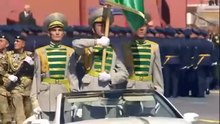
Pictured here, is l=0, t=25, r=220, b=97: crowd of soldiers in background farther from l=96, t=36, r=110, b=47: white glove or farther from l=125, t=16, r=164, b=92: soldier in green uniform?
l=96, t=36, r=110, b=47: white glove

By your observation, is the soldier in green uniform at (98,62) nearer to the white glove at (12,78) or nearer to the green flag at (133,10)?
the green flag at (133,10)

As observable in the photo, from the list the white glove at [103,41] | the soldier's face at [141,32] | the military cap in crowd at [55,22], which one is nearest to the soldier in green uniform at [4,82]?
the military cap in crowd at [55,22]

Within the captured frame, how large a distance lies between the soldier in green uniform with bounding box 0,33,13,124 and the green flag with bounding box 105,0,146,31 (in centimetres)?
263

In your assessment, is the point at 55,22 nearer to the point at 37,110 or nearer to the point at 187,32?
the point at 37,110

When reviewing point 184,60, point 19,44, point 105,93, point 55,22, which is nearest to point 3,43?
point 19,44

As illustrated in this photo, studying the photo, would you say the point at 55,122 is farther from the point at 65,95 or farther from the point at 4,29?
the point at 4,29

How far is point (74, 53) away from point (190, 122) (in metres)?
1.97

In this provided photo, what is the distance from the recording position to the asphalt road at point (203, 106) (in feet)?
53.7

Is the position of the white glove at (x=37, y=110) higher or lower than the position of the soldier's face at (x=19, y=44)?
lower

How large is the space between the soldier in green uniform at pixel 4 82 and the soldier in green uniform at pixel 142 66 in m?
3.29

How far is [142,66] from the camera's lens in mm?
9891

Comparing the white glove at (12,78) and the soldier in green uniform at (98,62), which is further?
the white glove at (12,78)

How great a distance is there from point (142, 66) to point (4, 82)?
11.7ft

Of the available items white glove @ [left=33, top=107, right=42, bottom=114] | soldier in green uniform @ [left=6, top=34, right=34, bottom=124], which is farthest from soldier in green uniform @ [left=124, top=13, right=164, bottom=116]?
soldier in green uniform @ [left=6, top=34, right=34, bottom=124]
